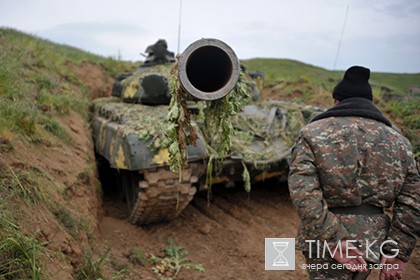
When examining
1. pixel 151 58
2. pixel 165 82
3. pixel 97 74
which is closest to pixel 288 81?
pixel 97 74

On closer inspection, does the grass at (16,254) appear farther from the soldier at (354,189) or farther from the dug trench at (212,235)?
the soldier at (354,189)

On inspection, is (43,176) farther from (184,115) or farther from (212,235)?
(212,235)

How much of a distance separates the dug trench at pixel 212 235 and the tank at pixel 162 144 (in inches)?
11.3

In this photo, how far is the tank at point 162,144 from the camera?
468cm

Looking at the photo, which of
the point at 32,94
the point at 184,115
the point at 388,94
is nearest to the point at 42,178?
the point at 184,115

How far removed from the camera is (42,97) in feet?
18.0

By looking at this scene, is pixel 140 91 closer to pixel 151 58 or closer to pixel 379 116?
pixel 151 58

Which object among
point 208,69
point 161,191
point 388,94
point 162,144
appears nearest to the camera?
point 208,69

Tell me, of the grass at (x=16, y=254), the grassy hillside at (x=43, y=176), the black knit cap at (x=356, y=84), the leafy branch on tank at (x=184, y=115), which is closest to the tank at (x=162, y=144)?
the grassy hillside at (x=43, y=176)

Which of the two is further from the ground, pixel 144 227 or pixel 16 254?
pixel 16 254

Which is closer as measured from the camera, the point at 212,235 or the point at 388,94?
the point at 212,235

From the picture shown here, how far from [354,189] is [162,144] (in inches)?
96.8

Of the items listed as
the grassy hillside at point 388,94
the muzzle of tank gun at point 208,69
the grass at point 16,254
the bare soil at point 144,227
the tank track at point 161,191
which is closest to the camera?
the muzzle of tank gun at point 208,69

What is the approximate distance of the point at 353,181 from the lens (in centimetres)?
253
